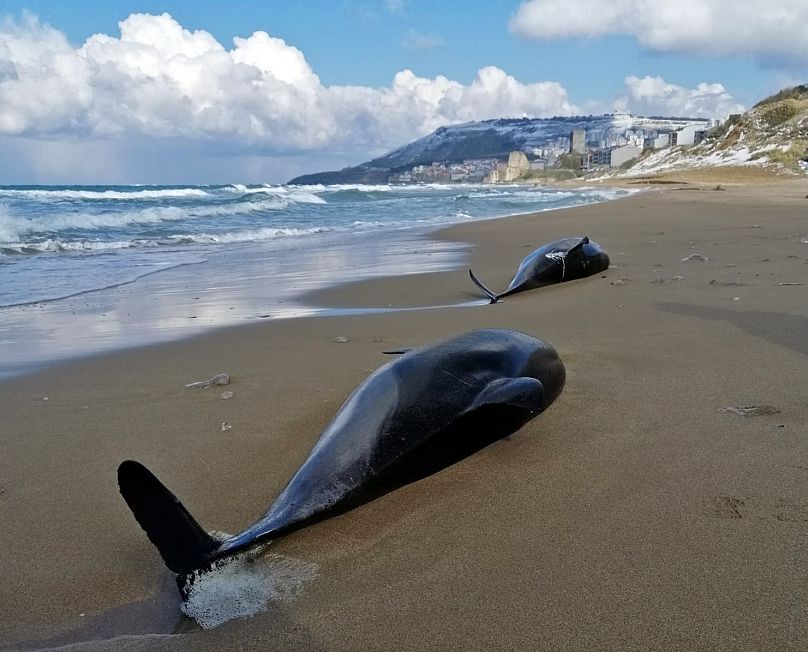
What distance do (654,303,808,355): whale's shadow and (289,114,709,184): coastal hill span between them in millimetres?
149381

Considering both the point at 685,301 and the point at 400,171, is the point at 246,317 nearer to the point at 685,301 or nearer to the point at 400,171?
the point at 685,301

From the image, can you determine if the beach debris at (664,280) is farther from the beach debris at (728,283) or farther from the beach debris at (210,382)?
the beach debris at (210,382)

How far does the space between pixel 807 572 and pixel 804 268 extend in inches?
208

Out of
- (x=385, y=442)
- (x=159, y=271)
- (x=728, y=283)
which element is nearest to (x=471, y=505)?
(x=385, y=442)

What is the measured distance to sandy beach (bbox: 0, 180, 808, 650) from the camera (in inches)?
61.0

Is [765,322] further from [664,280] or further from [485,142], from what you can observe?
[485,142]

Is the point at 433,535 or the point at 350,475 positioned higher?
the point at 350,475

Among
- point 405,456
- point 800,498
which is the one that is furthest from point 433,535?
point 800,498

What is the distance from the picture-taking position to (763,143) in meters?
37.1

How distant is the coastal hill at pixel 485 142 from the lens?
522ft

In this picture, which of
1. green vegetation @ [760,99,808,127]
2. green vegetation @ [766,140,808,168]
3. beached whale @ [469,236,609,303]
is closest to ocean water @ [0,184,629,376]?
beached whale @ [469,236,609,303]

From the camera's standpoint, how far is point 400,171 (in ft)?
487

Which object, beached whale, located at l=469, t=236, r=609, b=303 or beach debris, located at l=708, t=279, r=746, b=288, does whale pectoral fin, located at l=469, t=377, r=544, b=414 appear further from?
beached whale, located at l=469, t=236, r=609, b=303

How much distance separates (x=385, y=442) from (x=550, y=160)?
504 ft
